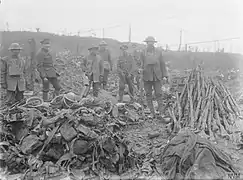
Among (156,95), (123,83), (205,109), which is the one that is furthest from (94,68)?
(205,109)

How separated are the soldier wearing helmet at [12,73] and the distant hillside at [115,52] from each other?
1306 centimetres

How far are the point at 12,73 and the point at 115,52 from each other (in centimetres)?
1706

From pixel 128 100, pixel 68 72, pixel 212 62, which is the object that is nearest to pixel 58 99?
pixel 128 100

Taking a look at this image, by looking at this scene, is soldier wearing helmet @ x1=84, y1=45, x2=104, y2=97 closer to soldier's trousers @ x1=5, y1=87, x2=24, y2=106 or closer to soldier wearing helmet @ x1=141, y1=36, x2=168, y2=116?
soldier wearing helmet @ x1=141, y1=36, x2=168, y2=116

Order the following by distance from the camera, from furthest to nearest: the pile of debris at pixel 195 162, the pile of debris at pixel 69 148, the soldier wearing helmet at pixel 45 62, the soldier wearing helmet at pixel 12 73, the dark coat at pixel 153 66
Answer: the soldier wearing helmet at pixel 45 62 < the dark coat at pixel 153 66 < the soldier wearing helmet at pixel 12 73 < the pile of debris at pixel 69 148 < the pile of debris at pixel 195 162

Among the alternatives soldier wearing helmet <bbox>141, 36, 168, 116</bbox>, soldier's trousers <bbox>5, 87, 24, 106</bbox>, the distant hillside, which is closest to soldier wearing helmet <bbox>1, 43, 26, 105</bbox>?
soldier's trousers <bbox>5, 87, 24, 106</bbox>

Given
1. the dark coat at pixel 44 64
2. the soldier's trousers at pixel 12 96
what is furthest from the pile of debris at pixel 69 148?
the dark coat at pixel 44 64

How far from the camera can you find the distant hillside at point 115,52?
68.2 feet

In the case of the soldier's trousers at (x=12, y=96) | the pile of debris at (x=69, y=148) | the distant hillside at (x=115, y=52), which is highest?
the distant hillside at (x=115, y=52)

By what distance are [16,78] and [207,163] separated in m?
4.95

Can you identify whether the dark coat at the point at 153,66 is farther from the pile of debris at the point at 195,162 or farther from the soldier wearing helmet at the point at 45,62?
the pile of debris at the point at 195,162

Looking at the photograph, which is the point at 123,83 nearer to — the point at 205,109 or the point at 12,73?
the point at 12,73

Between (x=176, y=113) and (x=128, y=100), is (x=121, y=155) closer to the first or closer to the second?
(x=176, y=113)

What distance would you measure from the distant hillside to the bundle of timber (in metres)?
14.1
